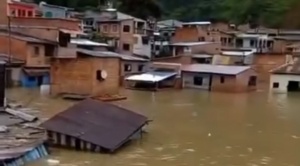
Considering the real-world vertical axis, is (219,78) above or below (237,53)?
below

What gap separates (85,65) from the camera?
25.1 metres

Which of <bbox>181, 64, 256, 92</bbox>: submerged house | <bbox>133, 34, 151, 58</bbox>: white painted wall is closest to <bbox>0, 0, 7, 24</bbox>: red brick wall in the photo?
<bbox>181, 64, 256, 92</bbox>: submerged house

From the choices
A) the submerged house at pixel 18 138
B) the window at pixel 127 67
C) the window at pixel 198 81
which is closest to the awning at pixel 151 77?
the window at pixel 198 81

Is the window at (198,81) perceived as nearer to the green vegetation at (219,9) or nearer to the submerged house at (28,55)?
the green vegetation at (219,9)

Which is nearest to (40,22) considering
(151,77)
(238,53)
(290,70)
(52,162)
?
(151,77)

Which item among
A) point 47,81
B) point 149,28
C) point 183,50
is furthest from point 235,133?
point 149,28

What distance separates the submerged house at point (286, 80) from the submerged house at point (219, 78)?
1323 mm

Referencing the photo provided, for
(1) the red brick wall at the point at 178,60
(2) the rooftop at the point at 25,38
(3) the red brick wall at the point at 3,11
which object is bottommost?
(1) the red brick wall at the point at 178,60

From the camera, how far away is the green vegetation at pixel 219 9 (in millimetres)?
7884

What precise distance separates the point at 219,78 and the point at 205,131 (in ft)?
49.7

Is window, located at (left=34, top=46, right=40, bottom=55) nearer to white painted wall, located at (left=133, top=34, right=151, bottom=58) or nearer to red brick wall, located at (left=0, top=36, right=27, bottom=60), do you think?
red brick wall, located at (left=0, top=36, right=27, bottom=60)

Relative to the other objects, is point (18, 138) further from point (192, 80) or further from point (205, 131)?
point (192, 80)

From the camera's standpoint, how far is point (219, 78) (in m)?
32.3

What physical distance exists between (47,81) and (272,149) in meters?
17.6
